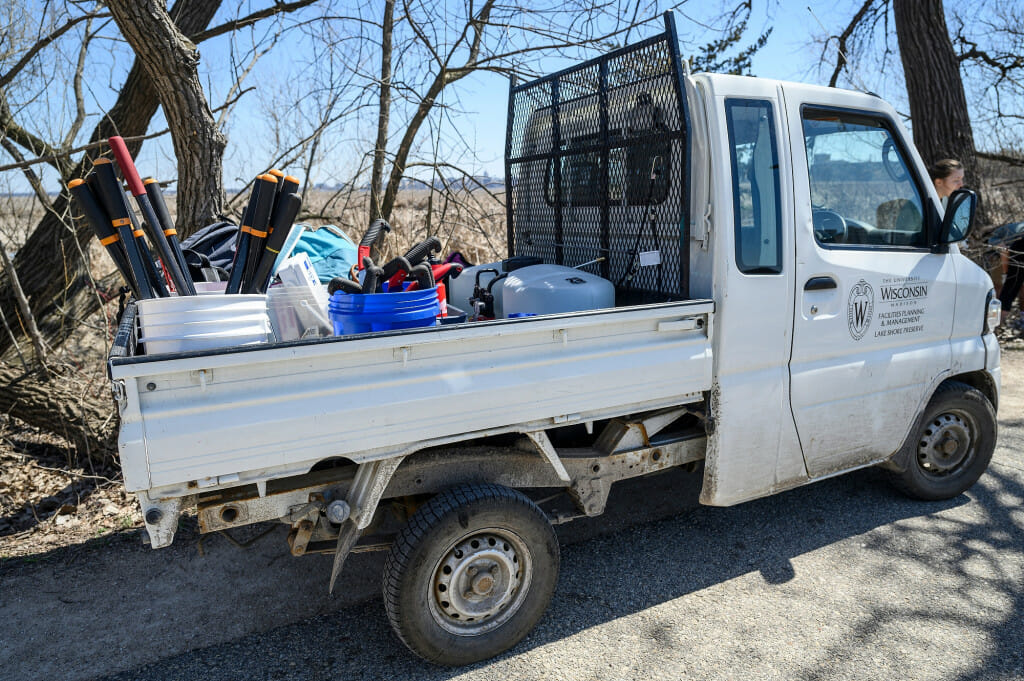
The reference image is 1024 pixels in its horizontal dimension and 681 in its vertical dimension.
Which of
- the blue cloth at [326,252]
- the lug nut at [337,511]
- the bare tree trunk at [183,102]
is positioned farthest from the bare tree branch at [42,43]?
the lug nut at [337,511]

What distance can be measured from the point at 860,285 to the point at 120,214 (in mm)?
3288

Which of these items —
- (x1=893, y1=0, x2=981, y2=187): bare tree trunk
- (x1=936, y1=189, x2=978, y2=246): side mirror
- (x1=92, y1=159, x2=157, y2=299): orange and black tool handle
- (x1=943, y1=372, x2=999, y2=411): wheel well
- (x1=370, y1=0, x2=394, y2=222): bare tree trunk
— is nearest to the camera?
(x1=92, y1=159, x2=157, y2=299): orange and black tool handle

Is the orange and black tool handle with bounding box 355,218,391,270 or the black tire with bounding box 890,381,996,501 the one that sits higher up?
the orange and black tool handle with bounding box 355,218,391,270

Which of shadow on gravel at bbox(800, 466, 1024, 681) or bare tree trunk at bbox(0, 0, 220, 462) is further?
bare tree trunk at bbox(0, 0, 220, 462)

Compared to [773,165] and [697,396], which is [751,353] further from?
[773,165]

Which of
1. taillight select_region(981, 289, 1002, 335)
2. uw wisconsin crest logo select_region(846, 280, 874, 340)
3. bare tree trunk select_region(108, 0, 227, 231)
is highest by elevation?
bare tree trunk select_region(108, 0, 227, 231)

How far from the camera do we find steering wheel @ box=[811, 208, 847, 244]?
11.4 feet

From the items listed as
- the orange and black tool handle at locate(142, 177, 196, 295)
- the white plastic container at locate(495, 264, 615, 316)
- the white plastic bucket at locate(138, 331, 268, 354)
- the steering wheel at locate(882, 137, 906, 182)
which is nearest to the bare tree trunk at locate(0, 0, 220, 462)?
the orange and black tool handle at locate(142, 177, 196, 295)

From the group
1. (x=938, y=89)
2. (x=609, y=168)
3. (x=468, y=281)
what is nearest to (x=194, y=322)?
(x=468, y=281)

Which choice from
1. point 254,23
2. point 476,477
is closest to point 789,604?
point 476,477

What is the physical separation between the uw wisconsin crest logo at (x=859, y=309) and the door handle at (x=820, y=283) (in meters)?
0.15

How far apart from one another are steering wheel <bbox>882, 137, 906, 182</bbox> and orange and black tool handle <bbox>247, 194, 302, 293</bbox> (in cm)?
299

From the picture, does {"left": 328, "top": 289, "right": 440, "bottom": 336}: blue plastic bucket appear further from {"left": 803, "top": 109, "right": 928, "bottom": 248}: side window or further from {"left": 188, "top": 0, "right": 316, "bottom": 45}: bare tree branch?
{"left": 188, "top": 0, "right": 316, "bottom": 45}: bare tree branch

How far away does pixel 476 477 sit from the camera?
292 centimetres
